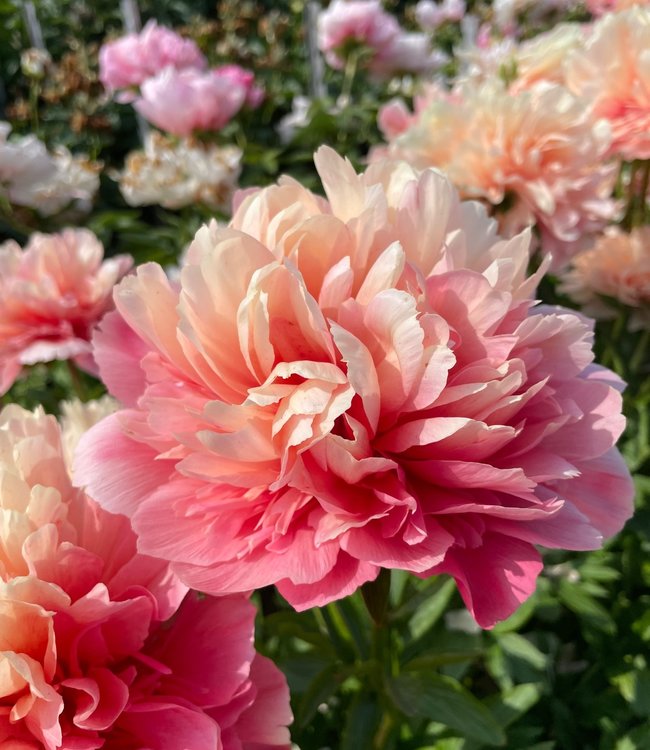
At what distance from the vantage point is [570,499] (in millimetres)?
479

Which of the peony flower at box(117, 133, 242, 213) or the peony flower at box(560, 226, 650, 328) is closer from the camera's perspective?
the peony flower at box(560, 226, 650, 328)

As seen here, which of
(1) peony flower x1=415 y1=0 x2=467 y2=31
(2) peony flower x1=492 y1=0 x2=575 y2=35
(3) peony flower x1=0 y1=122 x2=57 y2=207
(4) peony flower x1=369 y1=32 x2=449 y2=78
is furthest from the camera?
(1) peony flower x1=415 y1=0 x2=467 y2=31

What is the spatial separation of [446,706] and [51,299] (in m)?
0.73

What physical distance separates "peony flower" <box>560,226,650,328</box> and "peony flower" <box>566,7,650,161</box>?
7.2 inches

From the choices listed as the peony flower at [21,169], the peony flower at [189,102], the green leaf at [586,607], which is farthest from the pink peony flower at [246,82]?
the green leaf at [586,607]

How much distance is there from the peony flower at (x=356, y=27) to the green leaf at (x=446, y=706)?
2308 millimetres

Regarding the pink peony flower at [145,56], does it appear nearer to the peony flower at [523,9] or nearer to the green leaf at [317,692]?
the peony flower at [523,9]

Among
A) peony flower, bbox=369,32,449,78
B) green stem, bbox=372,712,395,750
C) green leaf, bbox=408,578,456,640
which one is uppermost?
peony flower, bbox=369,32,449,78

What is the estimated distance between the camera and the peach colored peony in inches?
38.4

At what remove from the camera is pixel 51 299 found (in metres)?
1.01

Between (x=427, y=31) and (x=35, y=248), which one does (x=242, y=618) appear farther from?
(x=427, y=31)

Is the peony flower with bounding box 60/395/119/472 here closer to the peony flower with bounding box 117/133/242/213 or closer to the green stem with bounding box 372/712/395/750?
the green stem with bounding box 372/712/395/750

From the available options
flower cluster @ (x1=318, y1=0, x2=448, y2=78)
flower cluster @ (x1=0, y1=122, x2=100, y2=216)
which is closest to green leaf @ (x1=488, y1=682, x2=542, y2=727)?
flower cluster @ (x1=0, y1=122, x2=100, y2=216)

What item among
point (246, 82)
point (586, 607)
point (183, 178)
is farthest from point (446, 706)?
point (246, 82)
